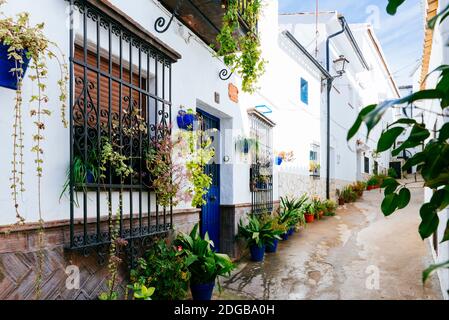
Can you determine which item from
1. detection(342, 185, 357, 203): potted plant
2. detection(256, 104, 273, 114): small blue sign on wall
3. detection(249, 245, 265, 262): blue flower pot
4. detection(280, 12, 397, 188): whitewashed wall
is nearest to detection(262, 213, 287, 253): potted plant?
detection(249, 245, 265, 262): blue flower pot

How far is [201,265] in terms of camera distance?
3648mm

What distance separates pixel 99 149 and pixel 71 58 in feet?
2.34

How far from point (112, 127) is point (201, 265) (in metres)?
1.73

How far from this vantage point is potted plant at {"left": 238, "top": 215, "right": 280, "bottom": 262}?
5.63 metres

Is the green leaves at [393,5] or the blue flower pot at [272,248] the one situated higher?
the green leaves at [393,5]

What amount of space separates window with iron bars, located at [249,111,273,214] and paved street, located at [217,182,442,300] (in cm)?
97

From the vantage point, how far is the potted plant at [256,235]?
5.63 m

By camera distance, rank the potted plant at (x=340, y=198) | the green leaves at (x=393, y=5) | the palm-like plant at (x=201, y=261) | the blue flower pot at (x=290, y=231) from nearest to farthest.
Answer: the green leaves at (x=393, y=5) < the palm-like plant at (x=201, y=261) < the blue flower pot at (x=290, y=231) < the potted plant at (x=340, y=198)

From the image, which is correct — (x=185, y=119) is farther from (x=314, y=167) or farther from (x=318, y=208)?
(x=314, y=167)

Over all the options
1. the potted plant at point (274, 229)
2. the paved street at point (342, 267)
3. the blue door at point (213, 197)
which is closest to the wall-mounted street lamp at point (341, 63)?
the paved street at point (342, 267)

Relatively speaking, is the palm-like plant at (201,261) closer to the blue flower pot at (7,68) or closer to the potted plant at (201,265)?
the potted plant at (201,265)

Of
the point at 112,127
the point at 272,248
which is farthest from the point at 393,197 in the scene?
the point at 272,248

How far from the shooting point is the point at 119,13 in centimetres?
296

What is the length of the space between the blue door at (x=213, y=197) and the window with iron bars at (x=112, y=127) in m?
1.44
